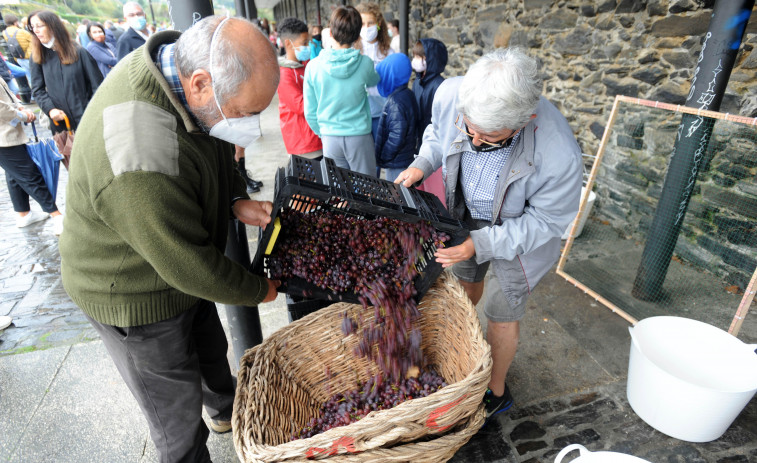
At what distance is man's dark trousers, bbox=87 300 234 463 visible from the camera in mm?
1597

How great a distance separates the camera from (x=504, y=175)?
1.87m

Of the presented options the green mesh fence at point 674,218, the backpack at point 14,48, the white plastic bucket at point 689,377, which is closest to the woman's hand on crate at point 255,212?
the white plastic bucket at point 689,377

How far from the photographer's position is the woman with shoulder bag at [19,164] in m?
3.86

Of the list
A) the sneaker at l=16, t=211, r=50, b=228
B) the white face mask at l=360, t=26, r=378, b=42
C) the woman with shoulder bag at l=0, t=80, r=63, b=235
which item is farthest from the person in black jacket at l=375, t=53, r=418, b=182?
the sneaker at l=16, t=211, r=50, b=228

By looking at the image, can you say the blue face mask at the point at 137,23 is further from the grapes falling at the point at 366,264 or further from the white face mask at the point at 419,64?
the grapes falling at the point at 366,264

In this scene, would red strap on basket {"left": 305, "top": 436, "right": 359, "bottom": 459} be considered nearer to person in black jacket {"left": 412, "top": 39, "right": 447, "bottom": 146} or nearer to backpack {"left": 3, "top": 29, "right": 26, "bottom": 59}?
person in black jacket {"left": 412, "top": 39, "right": 447, "bottom": 146}

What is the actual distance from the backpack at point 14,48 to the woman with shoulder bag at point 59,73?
7365mm

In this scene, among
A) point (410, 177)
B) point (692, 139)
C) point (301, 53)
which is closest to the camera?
point (410, 177)

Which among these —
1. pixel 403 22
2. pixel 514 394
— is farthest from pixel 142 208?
pixel 403 22

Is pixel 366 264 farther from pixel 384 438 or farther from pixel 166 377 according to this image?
pixel 166 377

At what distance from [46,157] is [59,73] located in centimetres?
89

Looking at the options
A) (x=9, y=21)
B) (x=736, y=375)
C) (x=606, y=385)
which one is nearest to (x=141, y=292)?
(x=606, y=385)

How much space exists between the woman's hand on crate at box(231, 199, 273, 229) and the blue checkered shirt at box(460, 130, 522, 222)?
3.23 feet

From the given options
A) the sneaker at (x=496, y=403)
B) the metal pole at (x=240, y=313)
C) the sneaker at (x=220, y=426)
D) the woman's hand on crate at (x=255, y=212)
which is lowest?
the sneaker at (x=220, y=426)
